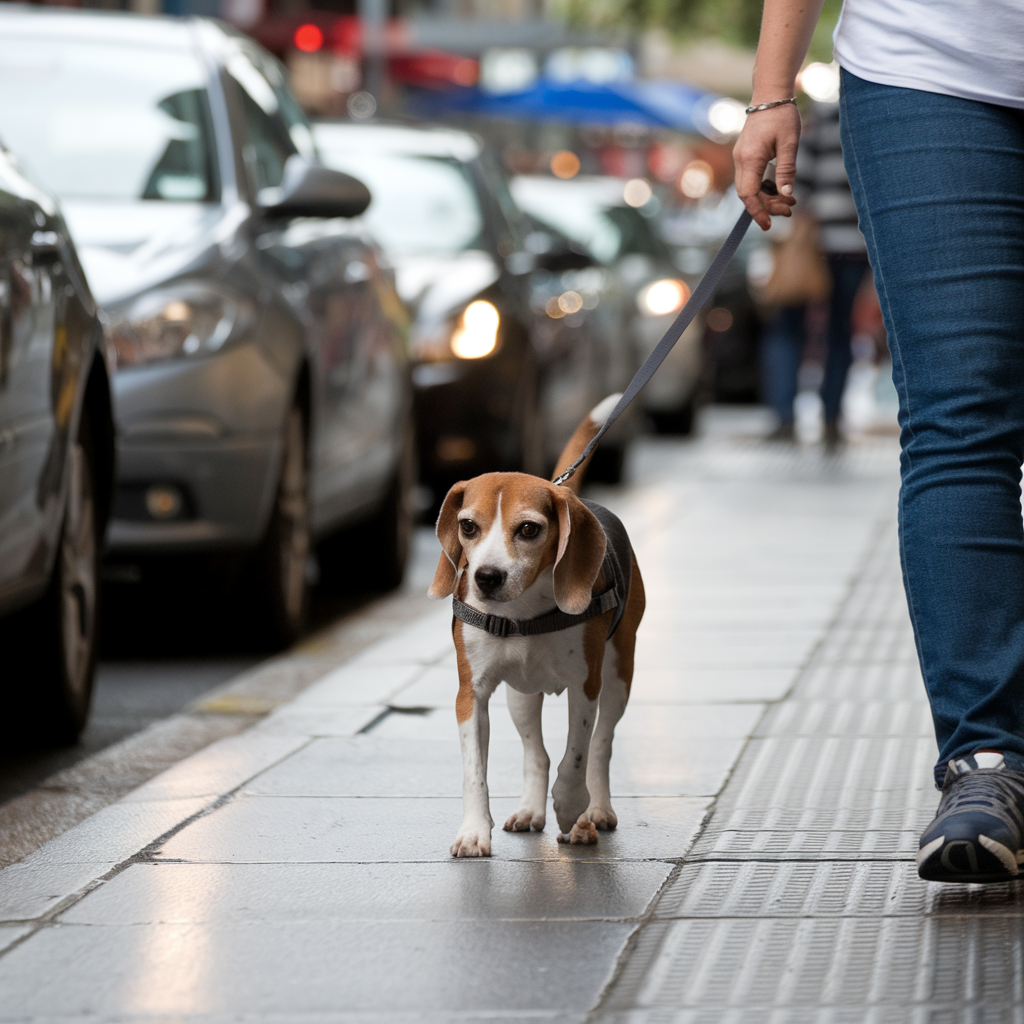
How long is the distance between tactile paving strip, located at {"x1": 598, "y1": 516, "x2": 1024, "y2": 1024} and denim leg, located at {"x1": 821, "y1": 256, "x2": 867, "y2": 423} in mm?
9120

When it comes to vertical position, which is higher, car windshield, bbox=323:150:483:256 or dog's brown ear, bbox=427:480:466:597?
dog's brown ear, bbox=427:480:466:597

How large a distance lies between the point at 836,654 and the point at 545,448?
520cm

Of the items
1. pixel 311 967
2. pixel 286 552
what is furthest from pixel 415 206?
pixel 311 967

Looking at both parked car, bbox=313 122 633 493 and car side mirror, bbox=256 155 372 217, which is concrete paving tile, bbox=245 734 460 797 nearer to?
car side mirror, bbox=256 155 372 217

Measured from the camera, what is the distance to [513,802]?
4.27 meters

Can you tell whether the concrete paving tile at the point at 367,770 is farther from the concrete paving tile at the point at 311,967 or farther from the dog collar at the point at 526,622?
the concrete paving tile at the point at 311,967

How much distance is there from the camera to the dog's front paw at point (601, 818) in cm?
400

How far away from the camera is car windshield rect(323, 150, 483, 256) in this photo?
10.2 meters

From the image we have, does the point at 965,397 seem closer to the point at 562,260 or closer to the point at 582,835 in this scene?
the point at 582,835

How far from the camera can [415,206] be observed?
1027 centimetres

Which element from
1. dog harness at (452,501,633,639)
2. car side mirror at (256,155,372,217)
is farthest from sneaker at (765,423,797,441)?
dog harness at (452,501,633,639)

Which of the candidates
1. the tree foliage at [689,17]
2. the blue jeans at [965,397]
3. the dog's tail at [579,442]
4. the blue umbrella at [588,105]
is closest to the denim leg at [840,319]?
the dog's tail at [579,442]

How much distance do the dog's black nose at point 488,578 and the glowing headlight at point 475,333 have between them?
19.6 feet

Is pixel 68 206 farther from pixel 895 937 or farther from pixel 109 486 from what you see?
pixel 895 937
